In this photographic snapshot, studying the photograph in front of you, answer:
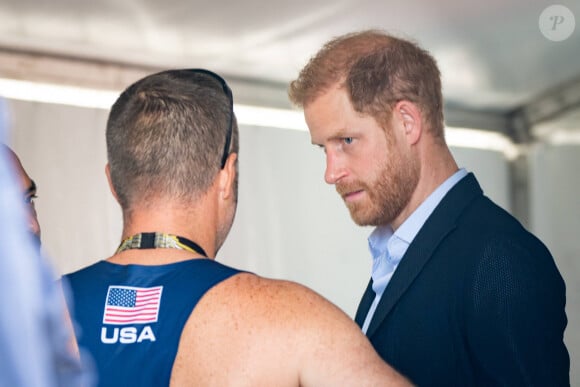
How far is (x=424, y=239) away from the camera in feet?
5.79

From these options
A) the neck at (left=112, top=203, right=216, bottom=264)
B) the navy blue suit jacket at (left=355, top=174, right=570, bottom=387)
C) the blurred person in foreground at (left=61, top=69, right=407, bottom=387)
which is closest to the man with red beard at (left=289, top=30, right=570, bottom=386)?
the navy blue suit jacket at (left=355, top=174, right=570, bottom=387)

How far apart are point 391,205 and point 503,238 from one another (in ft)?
1.14

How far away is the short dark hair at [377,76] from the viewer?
6.38 ft

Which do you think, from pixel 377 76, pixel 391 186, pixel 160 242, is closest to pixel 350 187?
pixel 391 186

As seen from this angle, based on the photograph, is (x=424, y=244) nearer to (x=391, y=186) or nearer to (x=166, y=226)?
(x=391, y=186)

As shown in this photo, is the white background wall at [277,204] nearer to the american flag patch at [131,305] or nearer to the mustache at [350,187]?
the mustache at [350,187]

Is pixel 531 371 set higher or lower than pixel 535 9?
lower

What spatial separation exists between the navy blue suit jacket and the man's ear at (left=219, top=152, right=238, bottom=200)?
491 millimetres

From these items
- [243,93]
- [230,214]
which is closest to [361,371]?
[230,214]

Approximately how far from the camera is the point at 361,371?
1.19m

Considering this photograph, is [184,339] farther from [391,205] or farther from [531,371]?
[391,205]

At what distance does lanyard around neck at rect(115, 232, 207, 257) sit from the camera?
1312 millimetres

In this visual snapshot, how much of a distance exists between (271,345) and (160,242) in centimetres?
24

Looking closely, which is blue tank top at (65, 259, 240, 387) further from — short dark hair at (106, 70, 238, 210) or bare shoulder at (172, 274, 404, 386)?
short dark hair at (106, 70, 238, 210)
